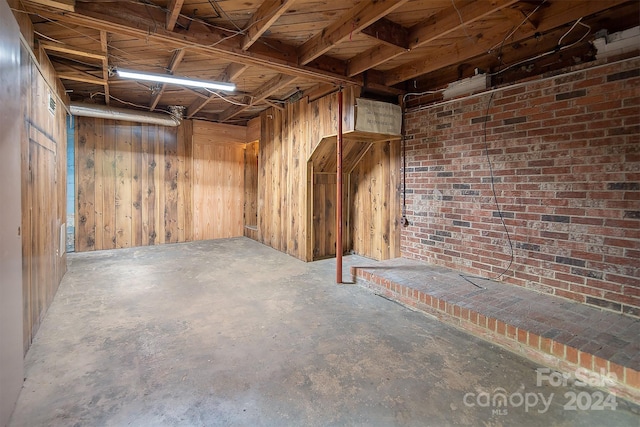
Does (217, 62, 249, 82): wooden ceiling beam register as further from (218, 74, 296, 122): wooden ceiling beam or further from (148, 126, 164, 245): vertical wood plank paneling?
(148, 126, 164, 245): vertical wood plank paneling

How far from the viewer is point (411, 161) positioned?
13.8 ft

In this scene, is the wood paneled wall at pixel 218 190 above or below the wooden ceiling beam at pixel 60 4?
below

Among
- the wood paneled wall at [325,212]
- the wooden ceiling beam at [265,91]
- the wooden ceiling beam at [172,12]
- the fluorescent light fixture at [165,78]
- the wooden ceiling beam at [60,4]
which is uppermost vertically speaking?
the wooden ceiling beam at [265,91]

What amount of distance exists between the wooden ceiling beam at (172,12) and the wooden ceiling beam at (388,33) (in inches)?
59.0

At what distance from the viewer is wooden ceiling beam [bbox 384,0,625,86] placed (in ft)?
7.92

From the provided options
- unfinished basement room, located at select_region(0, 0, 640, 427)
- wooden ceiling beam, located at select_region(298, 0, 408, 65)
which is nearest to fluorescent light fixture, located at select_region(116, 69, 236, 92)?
unfinished basement room, located at select_region(0, 0, 640, 427)

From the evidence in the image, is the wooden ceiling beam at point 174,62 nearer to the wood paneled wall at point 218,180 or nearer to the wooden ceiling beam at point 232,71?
the wooden ceiling beam at point 232,71

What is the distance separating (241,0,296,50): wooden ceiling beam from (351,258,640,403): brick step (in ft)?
8.77

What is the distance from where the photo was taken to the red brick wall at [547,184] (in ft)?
8.05

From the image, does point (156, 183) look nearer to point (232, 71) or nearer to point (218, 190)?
point (218, 190)

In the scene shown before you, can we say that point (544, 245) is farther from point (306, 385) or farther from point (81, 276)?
point (81, 276)

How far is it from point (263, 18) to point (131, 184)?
466cm

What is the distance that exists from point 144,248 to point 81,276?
174 centimetres

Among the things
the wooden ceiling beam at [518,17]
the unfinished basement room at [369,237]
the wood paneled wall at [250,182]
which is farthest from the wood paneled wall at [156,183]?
the wooden ceiling beam at [518,17]
